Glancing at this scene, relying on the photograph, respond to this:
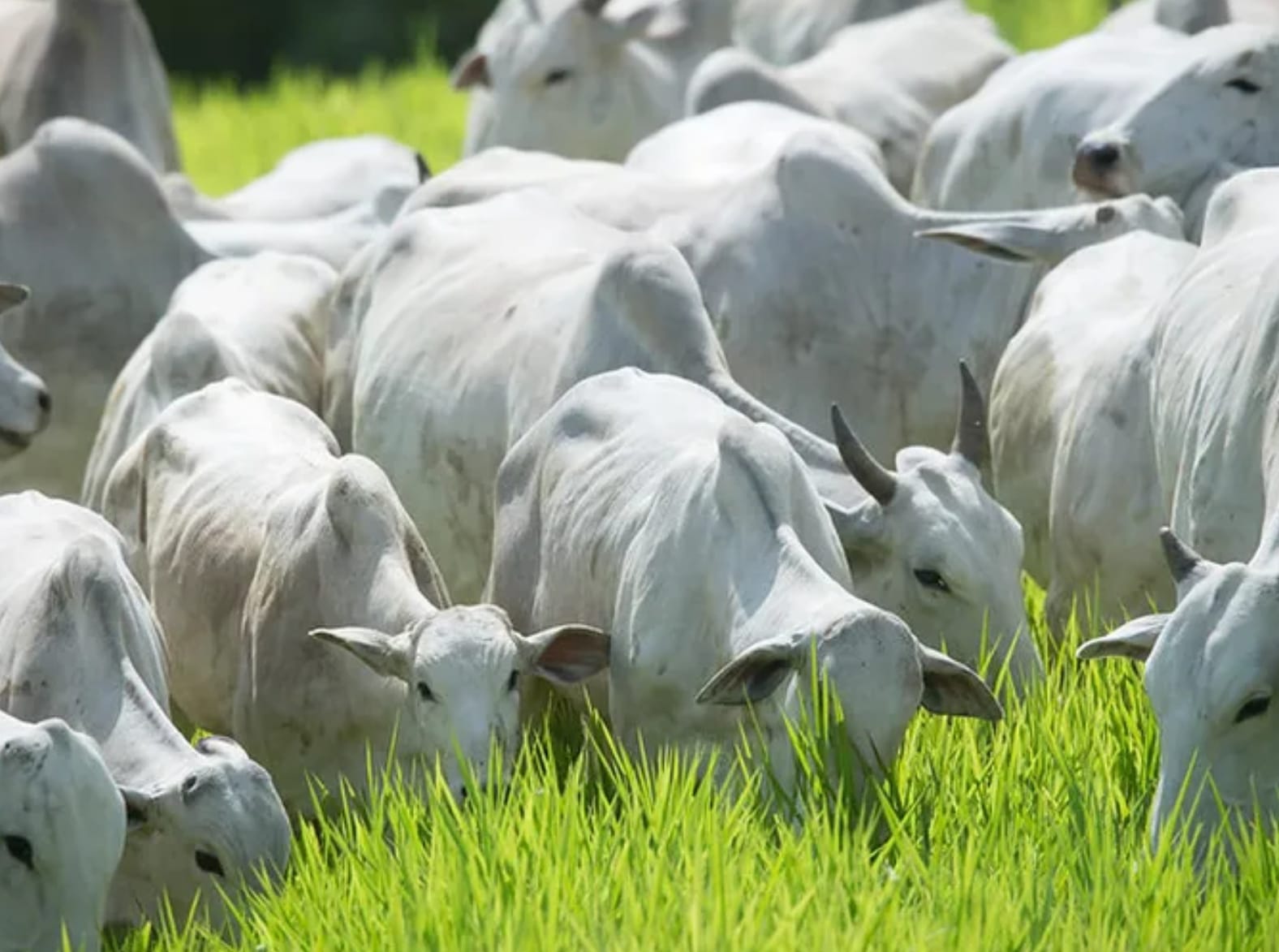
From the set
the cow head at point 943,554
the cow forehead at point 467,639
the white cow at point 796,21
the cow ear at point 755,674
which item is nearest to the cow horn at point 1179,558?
the cow ear at point 755,674

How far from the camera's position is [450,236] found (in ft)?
26.9

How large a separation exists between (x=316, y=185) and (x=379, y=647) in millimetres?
5945

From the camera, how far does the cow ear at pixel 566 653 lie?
5.86 m

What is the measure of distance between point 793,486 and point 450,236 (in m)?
2.39

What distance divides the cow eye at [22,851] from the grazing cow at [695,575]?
3.57 feet

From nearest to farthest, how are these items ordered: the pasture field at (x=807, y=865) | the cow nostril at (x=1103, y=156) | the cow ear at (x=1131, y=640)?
the pasture field at (x=807, y=865) → the cow ear at (x=1131, y=640) → the cow nostril at (x=1103, y=156)

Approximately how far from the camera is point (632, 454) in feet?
20.5

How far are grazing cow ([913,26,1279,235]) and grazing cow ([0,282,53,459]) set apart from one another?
2554 millimetres

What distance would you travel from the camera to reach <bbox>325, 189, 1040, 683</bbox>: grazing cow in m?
6.37

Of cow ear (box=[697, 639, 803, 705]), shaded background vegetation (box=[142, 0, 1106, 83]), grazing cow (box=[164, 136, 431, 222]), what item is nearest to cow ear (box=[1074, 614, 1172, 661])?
cow ear (box=[697, 639, 803, 705])

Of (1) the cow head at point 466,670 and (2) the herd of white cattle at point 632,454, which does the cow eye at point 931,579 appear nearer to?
(2) the herd of white cattle at point 632,454

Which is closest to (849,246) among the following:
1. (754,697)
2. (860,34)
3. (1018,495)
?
(1018,495)

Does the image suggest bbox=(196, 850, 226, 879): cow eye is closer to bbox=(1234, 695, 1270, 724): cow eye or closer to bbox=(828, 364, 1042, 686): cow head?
bbox=(828, 364, 1042, 686): cow head

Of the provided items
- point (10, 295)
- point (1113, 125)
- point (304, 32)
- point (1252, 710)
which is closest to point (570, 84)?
point (1113, 125)
